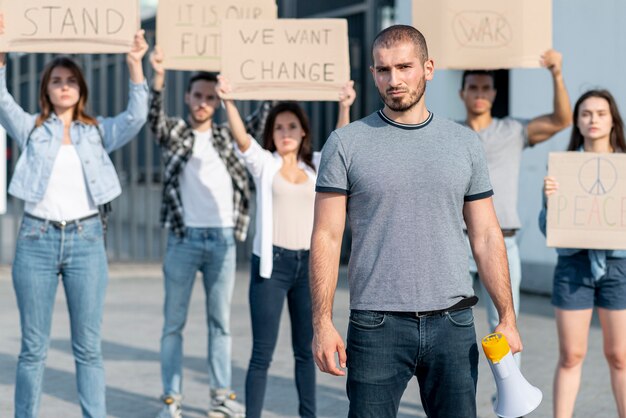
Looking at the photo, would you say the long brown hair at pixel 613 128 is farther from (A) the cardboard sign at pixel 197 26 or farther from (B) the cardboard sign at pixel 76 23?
(B) the cardboard sign at pixel 76 23

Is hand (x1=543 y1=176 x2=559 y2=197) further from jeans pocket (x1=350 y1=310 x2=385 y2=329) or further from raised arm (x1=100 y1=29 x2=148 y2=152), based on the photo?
jeans pocket (x1=350 y1=310 x2=385 y2=329)

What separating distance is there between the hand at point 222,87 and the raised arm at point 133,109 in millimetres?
405

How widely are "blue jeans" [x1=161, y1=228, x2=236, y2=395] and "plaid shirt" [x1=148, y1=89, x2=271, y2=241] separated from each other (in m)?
0.10

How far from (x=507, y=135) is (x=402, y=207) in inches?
105

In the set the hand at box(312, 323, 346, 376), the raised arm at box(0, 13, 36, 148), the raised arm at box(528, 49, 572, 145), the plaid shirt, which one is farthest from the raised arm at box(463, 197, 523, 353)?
the plaid shirt

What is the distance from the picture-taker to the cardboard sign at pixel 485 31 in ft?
21.1

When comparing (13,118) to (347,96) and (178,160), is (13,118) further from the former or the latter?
(347,96)

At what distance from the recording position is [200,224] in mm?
6465

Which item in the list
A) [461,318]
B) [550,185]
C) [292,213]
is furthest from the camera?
[292,213]

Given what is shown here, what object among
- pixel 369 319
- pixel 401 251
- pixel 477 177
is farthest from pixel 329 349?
pixel 477 177

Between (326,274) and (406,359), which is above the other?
(326,274)

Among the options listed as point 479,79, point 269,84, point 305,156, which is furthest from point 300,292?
point 479,79

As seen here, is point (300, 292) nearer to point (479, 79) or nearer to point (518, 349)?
point (479, 79)

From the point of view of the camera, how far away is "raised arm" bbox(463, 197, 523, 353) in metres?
3.87
